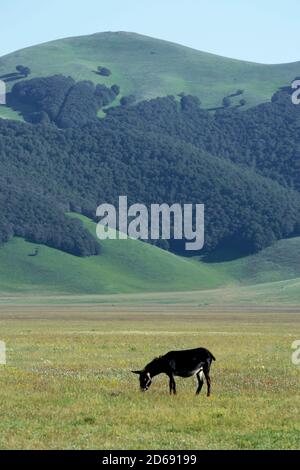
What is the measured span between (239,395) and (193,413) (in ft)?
14.4

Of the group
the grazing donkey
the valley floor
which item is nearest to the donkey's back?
the grazing donkey

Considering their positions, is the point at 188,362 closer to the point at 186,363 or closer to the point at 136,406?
the point at 186,363

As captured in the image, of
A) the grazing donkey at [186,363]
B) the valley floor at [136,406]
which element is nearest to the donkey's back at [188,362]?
the grazing donkey at [186,363]

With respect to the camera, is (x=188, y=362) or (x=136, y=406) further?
(x=188, y=362)

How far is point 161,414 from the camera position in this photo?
26500 millimetres

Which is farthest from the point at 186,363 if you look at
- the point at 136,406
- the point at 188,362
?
the point at 136,406

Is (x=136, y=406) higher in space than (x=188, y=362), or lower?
lower

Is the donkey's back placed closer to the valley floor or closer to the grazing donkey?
the grazing donkey

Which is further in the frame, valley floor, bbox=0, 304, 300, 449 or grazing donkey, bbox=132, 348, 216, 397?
grazing donkey, bbox=132, 348, 216, 397

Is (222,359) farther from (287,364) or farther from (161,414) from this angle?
(161,414)

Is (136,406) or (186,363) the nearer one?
(136,406)

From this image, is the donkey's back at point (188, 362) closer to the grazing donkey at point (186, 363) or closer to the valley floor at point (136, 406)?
the grazing donkey at point (186, 363)

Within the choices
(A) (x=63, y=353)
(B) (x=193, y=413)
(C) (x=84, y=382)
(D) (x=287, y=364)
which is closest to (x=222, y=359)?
(D) (x=287, y=364)
